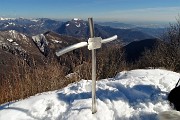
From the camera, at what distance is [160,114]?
4902 mm

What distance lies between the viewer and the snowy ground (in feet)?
16.3

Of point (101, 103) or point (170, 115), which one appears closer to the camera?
point (170, 115)

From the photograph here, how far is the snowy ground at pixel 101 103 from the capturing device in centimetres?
496

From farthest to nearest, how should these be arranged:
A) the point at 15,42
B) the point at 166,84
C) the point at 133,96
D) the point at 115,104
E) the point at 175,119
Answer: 1. the point at 15,42
2. the point at 166,84
3. the point at 133,96
4. the point at 115,104
5. the point at 175,119

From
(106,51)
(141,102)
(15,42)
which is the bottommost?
(15,42)

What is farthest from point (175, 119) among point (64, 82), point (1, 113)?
point (64, 82)

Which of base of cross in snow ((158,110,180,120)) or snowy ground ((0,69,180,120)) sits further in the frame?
snowy ground ((0,69,180,120))

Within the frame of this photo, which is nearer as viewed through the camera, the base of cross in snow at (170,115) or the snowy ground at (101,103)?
the base of cross in snow at (170,115)

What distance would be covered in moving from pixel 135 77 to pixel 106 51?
9.55m

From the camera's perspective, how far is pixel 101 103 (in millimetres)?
5328

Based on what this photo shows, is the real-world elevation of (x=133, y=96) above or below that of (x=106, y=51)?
above

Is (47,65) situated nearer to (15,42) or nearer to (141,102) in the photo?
(141,102)

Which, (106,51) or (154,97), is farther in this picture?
(106,51)

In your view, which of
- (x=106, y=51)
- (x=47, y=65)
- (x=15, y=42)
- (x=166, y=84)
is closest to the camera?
(x=166, y=84)
